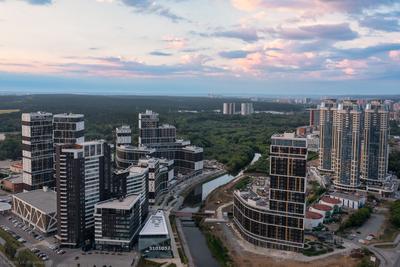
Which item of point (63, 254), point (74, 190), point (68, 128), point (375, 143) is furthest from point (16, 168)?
point (375, 143)

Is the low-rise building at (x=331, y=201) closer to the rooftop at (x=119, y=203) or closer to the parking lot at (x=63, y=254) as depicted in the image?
the rooftop at (x=119, y=203)

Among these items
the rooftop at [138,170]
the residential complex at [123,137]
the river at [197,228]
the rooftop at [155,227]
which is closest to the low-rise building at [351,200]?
the river at [197,228]

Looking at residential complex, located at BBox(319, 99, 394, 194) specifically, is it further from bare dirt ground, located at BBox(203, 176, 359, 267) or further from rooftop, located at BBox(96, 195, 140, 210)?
rooftop, located at BBox(96, 195, 140, 210)

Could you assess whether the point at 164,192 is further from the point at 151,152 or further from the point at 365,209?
the point at 365,209

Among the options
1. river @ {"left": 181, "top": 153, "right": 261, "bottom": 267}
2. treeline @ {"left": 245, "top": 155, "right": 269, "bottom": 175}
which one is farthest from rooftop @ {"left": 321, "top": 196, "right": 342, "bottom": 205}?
treeline @ {"left": 245, "top": 155, "right": 269, "bottom": 175}

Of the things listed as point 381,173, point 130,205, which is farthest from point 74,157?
point 381,173
